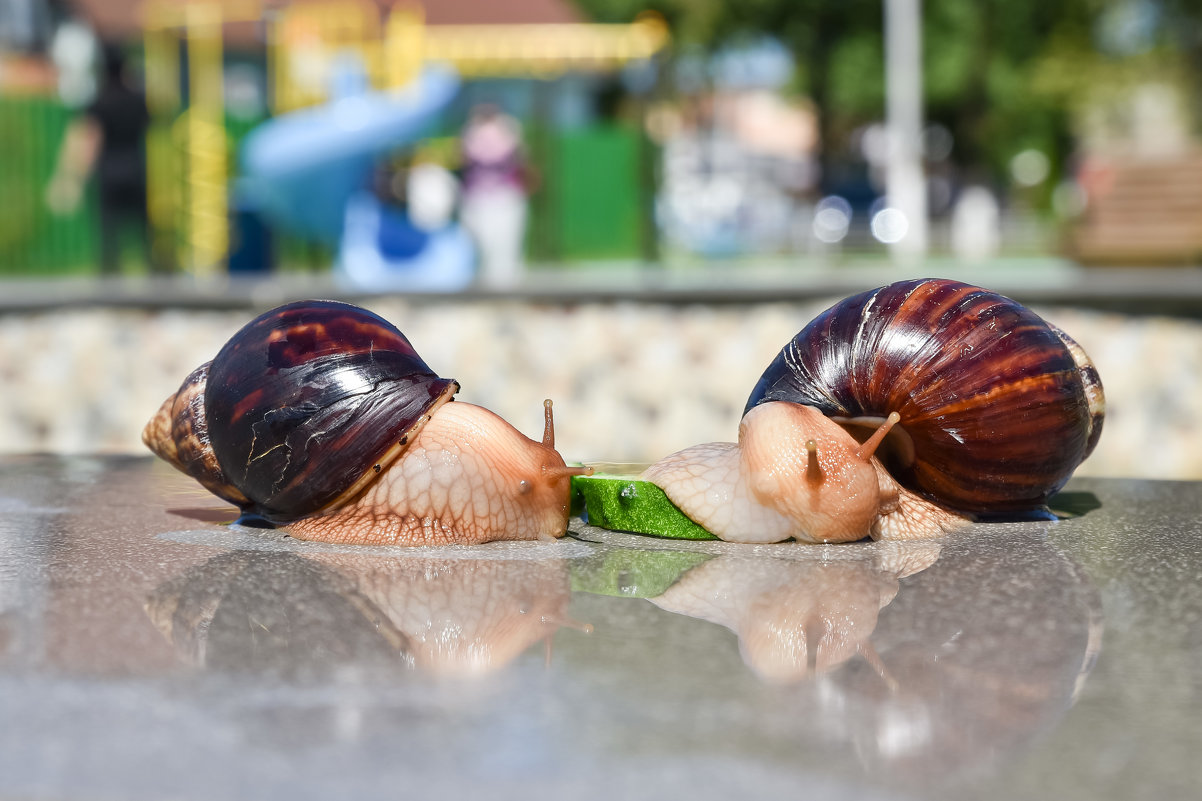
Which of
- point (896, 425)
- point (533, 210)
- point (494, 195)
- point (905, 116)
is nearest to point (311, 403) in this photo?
point (896, 425)

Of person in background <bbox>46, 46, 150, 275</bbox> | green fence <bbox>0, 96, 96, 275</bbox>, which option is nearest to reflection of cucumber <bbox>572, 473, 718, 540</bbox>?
person in background <bbox>46, 46, 150, 275</bbox>

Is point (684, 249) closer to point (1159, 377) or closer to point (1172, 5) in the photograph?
point (1172, 5)

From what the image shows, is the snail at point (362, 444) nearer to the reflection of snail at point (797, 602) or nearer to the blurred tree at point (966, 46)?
the reflection of snail at point (797, 602)

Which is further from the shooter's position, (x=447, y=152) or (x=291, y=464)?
(x=447, y=152)

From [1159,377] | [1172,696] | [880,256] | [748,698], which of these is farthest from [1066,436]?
[880,256]

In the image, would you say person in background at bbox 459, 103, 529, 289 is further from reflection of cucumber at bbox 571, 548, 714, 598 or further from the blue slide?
reflection of cucumber at bbox 571, 548, 714, 598
